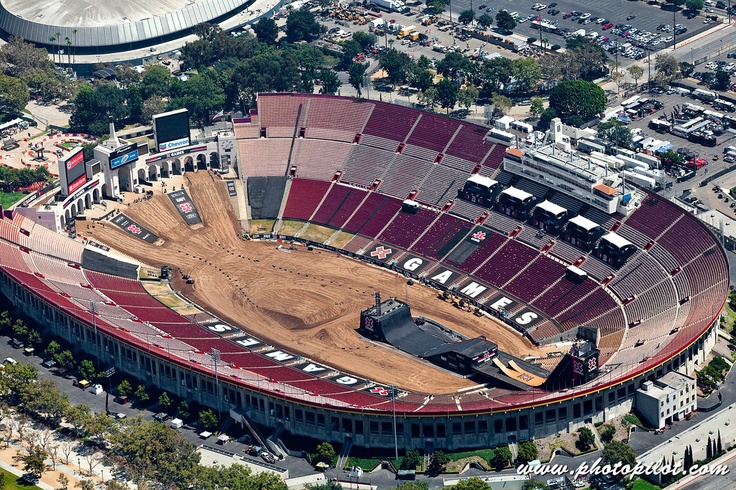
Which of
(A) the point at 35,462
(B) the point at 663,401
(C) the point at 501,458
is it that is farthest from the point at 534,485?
(A) the point at 35,462

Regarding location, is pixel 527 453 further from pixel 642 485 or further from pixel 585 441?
pixel 642 485

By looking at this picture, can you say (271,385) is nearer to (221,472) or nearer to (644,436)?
(221,472)

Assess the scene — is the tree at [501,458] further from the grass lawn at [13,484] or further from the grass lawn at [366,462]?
the grass lawn at [13,484]

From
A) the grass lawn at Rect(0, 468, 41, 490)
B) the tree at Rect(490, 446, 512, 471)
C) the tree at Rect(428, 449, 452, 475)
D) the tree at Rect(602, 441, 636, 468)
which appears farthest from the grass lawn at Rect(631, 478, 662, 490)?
the grass lawn at Rect(0, 468, 41, 490)

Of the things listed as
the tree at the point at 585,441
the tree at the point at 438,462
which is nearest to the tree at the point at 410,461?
the tree at the point at 438,462

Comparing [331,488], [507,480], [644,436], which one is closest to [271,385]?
[331,488]

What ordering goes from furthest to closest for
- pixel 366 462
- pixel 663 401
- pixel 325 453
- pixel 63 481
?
pixel 663 401 → pixel 366 462 → pixel 325 453 → pixel 63 481
